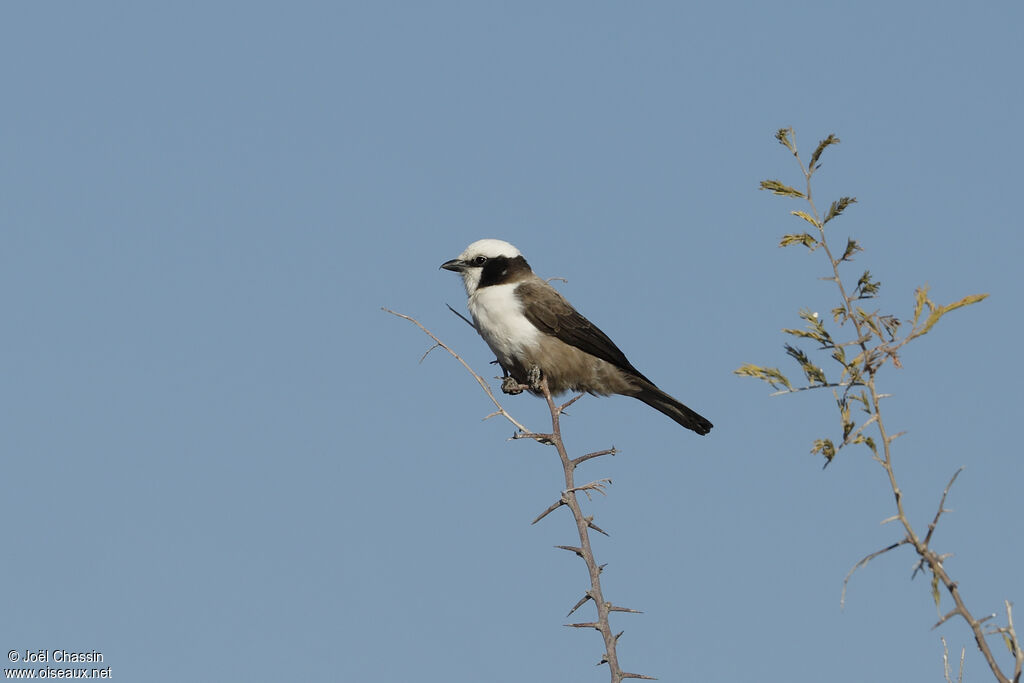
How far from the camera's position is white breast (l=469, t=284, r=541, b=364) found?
29.6 feet

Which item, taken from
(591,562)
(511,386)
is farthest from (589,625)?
(511,386)

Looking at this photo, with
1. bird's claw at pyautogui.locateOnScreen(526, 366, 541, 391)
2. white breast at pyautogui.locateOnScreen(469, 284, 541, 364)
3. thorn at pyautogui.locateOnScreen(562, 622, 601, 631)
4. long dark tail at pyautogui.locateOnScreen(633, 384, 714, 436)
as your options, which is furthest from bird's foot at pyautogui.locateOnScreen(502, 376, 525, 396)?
thorn at pyautogui.locateOnScreen(562, 622, 601, 631)

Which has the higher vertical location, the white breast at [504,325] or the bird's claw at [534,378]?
the white breast at [504,325]

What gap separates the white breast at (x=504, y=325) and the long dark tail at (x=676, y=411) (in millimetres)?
1143

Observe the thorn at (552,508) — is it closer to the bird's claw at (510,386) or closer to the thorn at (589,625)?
the thorn at (589,625)

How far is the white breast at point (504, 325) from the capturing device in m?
9.03

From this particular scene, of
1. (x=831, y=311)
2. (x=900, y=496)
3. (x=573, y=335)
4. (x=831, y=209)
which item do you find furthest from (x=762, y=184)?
(x=573, y=335)

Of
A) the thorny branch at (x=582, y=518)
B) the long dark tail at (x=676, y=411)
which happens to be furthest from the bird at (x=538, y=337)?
the thorny branch at (x=582, y=518)

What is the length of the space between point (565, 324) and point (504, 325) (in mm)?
542

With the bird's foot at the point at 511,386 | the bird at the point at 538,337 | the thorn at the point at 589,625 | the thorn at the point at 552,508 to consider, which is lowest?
the thorn at the point at 589,625

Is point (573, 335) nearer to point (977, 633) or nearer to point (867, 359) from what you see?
point (867, 359)

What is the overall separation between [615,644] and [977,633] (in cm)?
159

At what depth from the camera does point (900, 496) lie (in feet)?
10.00

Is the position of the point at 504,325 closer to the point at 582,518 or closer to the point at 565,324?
the point at 565,324
